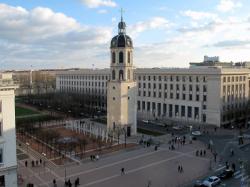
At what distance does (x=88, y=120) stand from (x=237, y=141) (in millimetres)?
36957

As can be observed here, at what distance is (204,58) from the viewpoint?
458 feet

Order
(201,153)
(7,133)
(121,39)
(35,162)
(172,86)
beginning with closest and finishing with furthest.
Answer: (7,133)
(35,162)
(201,153)
(121,39)
(172,86)

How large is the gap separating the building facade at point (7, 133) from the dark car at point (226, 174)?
2408cm

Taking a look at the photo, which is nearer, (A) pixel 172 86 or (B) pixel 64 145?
(B) pixel 64 145

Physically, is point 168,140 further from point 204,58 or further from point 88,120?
point 204,58

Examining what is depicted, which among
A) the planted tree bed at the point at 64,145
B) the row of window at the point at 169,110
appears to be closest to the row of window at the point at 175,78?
the row of window at the point at 169,110

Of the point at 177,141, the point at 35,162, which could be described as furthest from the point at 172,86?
the point at 35,162

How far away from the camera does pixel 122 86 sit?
6347 cm

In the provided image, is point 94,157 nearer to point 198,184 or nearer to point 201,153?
point 201,153

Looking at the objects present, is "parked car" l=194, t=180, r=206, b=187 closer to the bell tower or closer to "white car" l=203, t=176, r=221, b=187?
"white car" l=203, t=176, r=221, b=187

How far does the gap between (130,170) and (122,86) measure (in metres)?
22.5

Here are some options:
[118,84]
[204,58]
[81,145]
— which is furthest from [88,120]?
[204,58]

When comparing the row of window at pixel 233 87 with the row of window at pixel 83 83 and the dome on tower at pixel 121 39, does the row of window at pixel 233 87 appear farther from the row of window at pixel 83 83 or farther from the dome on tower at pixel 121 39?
the row of window at pixel 83 83

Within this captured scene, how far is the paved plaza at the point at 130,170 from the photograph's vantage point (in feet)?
130
